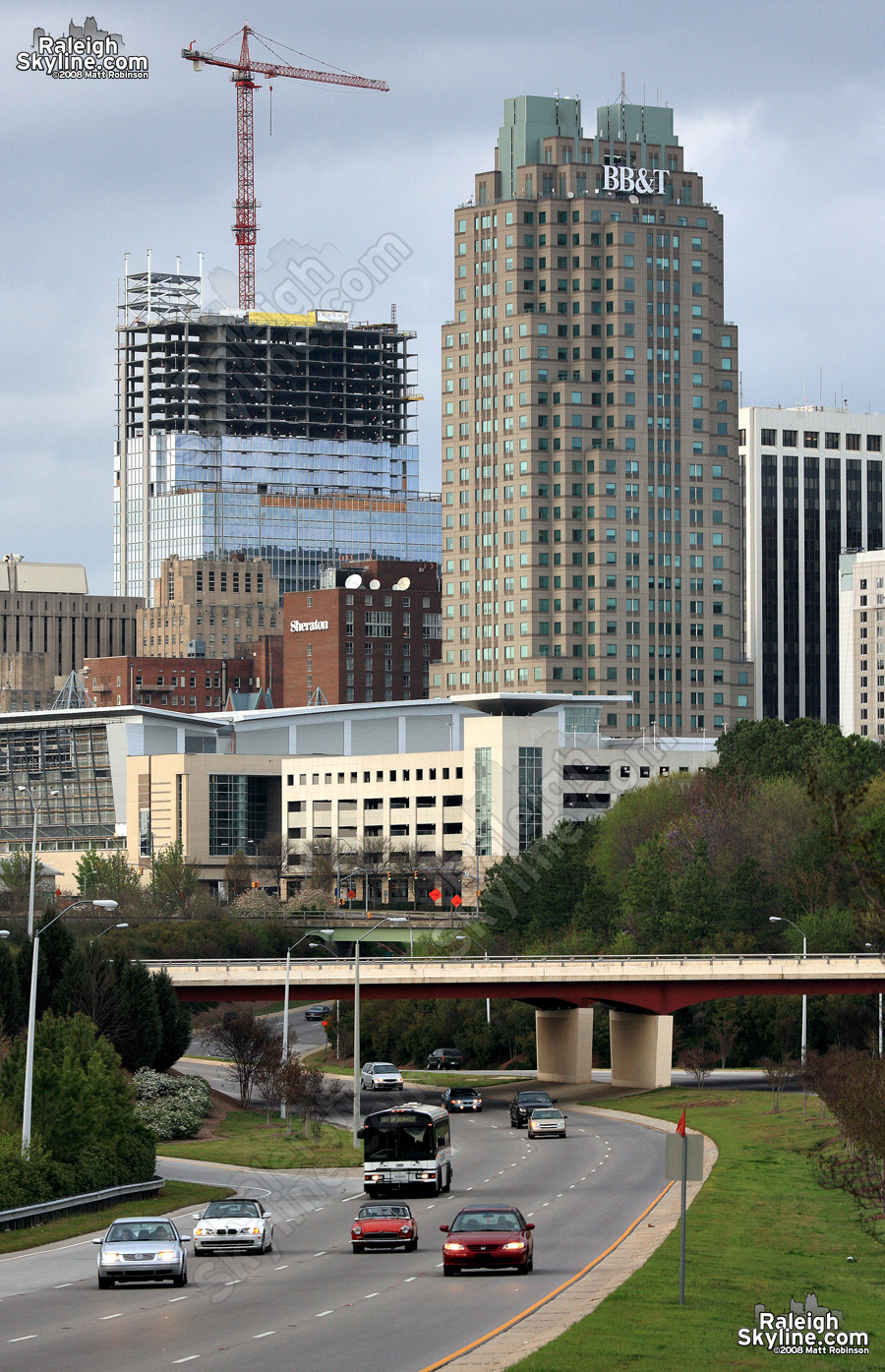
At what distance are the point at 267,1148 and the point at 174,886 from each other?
102789 millimetres

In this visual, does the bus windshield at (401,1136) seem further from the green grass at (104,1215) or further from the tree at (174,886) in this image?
the tree at (174,886)

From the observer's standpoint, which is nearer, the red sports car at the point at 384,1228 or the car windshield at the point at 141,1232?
the car windshield at the point at 141,1232

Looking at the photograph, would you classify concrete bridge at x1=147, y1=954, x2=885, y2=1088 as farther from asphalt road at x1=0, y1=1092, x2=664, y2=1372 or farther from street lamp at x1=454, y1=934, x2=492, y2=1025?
asphalt road at x1=0, y1=1092, x2=664, y2=1372

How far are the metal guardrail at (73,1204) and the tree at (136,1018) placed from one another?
32819 mm

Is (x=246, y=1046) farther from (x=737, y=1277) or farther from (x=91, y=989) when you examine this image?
(x=737, y=1277)

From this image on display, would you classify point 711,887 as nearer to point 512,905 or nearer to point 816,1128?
point 512,905

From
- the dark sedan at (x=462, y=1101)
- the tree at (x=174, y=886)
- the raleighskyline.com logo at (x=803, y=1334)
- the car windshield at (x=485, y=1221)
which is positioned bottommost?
the dark sedan at (x=462, y=1101)

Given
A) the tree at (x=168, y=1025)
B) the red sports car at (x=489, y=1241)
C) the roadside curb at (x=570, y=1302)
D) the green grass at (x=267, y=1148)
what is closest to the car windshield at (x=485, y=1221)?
the red sports car at (x=489, y=1241)

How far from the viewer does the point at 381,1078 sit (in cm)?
12181

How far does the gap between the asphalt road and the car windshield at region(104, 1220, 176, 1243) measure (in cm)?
100

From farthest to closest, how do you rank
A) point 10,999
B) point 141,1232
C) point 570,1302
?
point 10,999 < point 141,1232 < point 570,1302

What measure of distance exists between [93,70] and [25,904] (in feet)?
228

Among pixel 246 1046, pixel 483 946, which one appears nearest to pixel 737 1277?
pixel 246 1046

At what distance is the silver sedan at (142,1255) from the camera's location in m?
42.5
